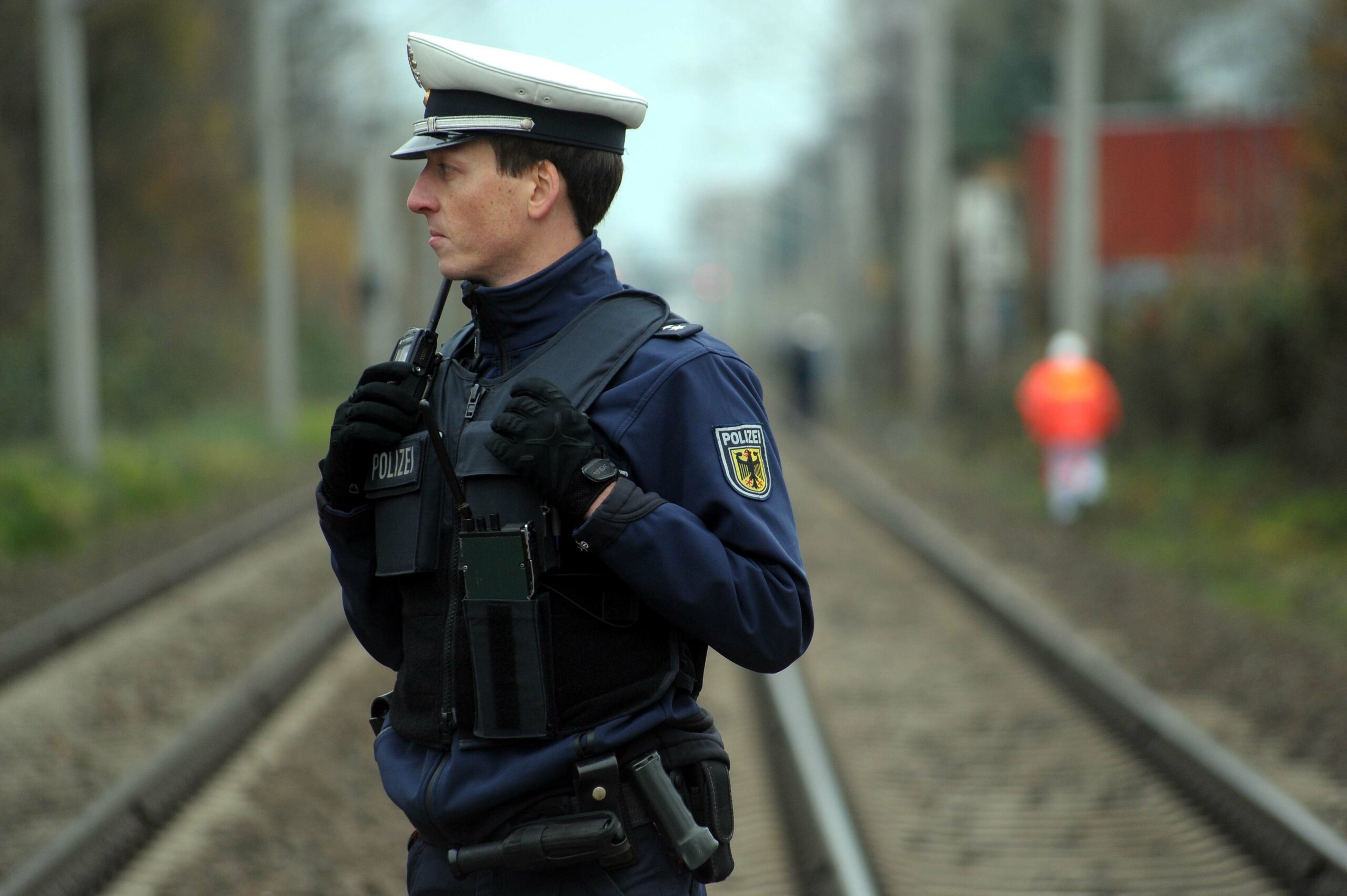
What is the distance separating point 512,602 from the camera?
7.65 ft

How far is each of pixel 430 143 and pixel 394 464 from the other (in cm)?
52

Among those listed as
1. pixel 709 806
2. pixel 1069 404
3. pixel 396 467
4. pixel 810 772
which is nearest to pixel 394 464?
pixel 396 467

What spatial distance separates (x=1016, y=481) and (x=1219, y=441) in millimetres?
2902

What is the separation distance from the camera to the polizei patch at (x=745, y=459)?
2391 mm

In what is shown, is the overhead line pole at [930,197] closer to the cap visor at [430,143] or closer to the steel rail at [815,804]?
the steel rail at [815,804]

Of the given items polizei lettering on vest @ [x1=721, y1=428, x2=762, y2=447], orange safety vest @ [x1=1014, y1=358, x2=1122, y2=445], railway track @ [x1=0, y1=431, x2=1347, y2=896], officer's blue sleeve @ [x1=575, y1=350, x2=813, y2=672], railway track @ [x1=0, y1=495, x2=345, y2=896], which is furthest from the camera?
orange safety vest @ [x1=1014, y1=358, x2=1122, y2=445]

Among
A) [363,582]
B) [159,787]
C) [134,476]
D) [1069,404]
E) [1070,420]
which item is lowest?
[159,787]

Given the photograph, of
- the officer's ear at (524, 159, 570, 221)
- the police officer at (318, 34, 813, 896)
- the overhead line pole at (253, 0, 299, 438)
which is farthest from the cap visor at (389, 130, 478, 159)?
the overhead line pole at (253, 0, 299, 438)

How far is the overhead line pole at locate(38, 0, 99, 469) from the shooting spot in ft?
51.2

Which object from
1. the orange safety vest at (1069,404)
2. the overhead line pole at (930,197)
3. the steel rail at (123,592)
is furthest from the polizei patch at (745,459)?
the overhead line pole at (930,197)

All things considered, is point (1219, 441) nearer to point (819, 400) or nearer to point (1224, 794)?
point (1224, 794)

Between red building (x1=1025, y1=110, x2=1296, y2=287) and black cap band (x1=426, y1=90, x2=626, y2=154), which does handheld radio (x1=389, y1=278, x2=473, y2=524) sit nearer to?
black cap band (x1=426, y1=90, x2=626, y2=154)

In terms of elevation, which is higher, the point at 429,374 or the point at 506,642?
the point at 429,374

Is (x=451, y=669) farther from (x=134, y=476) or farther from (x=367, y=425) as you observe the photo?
(x=134, y=476)
